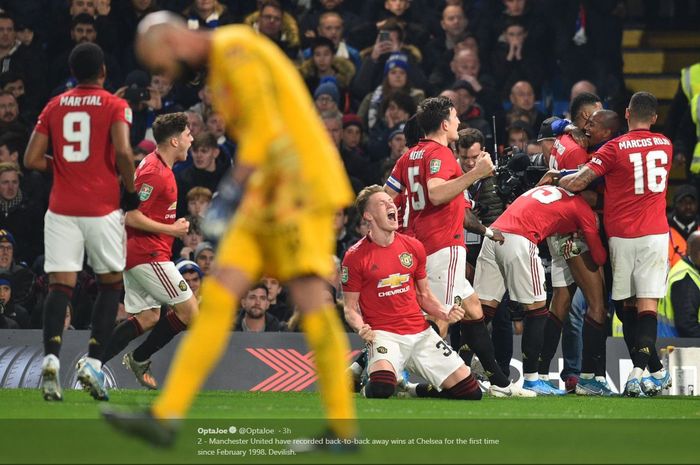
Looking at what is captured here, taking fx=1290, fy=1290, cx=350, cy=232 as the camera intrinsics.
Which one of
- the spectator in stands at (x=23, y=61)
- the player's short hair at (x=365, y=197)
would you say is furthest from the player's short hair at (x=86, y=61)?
the spectator in stands at (x=23, y=61)

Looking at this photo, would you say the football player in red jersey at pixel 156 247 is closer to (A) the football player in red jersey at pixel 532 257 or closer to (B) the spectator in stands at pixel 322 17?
(A) the football player in red jersey at pixel 532 257

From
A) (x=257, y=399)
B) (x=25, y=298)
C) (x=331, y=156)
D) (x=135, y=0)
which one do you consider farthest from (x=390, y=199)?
(x=135, y=0)

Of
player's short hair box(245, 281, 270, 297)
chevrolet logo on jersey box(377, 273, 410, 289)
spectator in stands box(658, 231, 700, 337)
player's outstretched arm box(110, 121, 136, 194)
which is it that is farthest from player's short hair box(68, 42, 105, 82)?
spectator in stands box(658, 231, 700, 337)

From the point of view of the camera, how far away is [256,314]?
42.6 feet

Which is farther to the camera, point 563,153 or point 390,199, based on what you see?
point 563,153

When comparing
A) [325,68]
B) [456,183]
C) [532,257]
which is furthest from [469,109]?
[456,183]

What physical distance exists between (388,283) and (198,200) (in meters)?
4.64

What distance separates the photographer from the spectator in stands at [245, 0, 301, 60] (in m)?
16.4

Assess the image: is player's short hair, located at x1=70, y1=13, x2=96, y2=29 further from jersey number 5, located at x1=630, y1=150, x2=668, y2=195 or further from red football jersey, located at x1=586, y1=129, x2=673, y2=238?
jersey number 5, located at x1=630, y1=150, x2=668, y2=195

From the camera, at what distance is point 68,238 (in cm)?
868

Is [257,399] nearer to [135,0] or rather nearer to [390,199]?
[390,199]

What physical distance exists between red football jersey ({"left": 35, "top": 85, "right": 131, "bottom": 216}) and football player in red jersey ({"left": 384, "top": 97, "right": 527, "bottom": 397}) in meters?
2.84

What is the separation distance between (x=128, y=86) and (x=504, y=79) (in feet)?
16.0

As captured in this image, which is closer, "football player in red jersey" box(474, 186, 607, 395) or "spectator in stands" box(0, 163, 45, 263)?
"football player in red jersey" box(474, 186, 607, 395)
